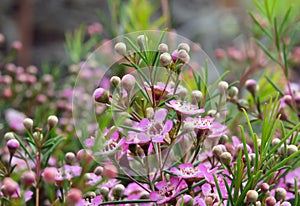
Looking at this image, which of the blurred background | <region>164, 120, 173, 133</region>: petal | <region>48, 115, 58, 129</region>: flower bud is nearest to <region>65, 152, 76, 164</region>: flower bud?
<region>48, 115, 58, 129</region>: flower bud

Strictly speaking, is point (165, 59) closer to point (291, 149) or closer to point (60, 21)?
point (291, 149)

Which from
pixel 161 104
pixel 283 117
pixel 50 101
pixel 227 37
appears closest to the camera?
pixel 161 104

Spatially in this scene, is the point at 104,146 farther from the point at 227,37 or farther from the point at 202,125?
the point at 227,37

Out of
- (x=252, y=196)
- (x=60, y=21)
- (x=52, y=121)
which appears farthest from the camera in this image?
(x=60, y=21)

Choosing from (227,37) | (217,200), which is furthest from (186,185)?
(227,37)

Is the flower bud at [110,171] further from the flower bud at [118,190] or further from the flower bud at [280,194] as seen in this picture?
the flower bud at [280,194]

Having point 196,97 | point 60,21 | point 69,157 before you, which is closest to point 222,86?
point 196,97
